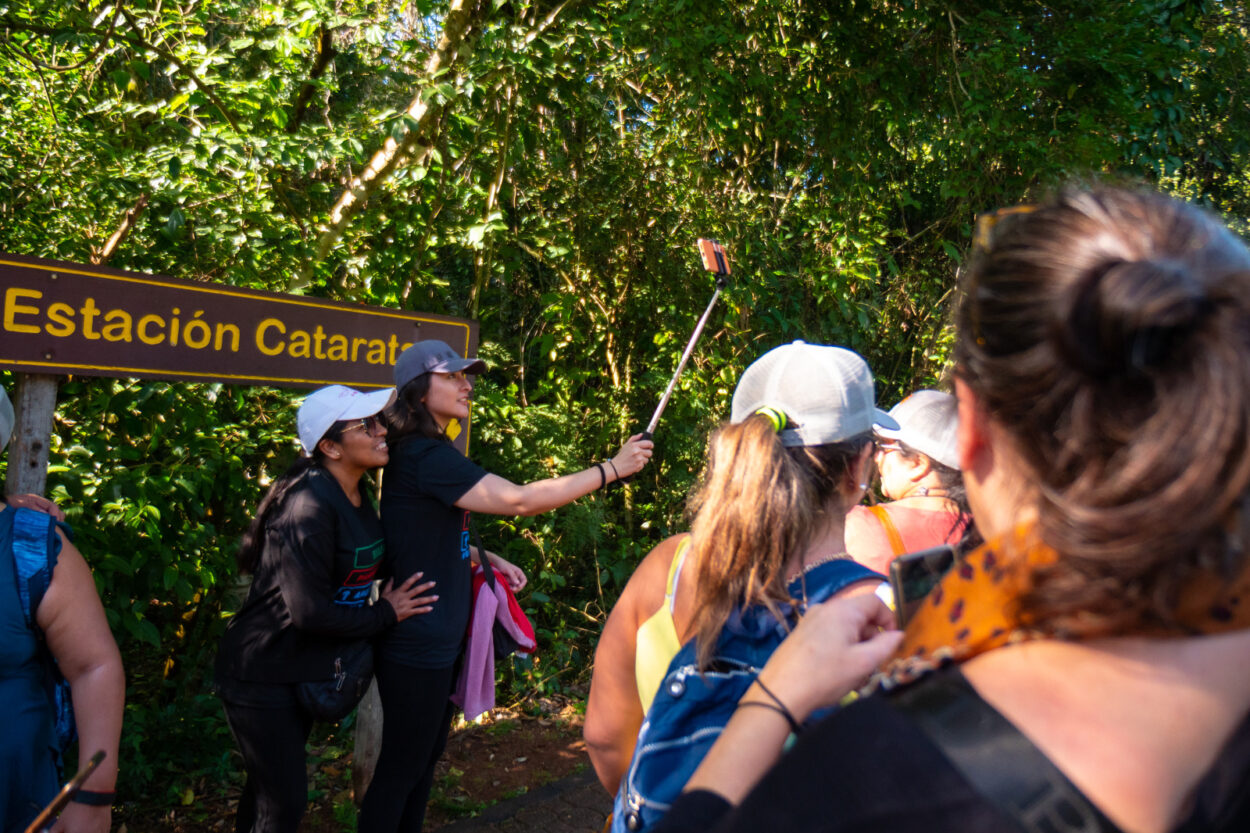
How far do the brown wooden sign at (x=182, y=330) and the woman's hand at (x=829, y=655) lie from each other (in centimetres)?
231

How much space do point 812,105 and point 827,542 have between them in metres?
4.97

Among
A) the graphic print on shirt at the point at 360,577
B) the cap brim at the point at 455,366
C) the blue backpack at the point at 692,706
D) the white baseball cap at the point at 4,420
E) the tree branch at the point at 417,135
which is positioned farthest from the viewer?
the tree branch at the point at 417,135

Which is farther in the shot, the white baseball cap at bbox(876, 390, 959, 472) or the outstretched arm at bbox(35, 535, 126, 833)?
the white baseball cap at bbox(876, 390, 959, 472)

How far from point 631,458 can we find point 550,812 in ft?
6.36

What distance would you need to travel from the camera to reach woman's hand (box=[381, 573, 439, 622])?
271 centimetres

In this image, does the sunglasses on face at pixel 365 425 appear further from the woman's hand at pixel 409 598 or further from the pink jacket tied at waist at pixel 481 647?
the pink jacket tied at waist at pixel 481 647

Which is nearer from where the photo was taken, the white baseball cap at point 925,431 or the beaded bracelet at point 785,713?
the beaded bracelet at point 785,713

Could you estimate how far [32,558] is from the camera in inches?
70.0

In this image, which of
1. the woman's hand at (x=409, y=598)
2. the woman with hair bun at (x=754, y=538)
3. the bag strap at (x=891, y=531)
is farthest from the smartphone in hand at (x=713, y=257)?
the woman with hair bun at (x=754, y=538)

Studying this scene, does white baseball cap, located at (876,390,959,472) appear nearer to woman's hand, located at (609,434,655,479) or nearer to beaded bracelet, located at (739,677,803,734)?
woman's hand, located at (609,434,655,479)

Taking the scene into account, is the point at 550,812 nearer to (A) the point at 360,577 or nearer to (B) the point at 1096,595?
(A) the point at 360,577

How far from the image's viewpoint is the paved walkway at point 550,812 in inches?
146

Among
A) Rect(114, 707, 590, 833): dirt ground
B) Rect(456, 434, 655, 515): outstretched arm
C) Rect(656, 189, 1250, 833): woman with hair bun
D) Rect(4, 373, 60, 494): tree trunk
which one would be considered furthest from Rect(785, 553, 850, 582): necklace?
Rect(114, 707, 590, 833): dirt ground

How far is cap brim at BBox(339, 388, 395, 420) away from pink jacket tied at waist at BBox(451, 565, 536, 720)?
0.73 meters
